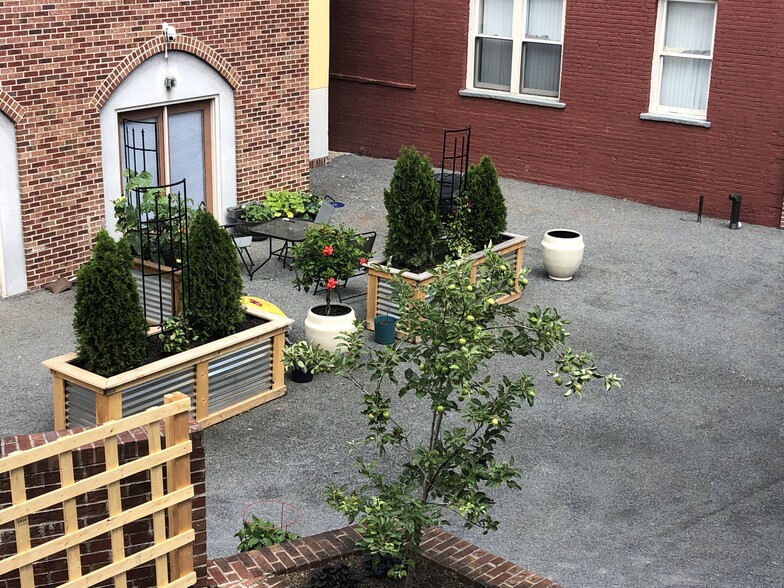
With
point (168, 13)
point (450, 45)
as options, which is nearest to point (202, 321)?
point (168, 13)

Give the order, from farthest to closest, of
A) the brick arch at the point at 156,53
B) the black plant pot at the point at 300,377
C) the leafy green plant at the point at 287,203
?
the leafy green plant at the point at 287,203, the brick arch at the point at 156,53, the black plant pot at the point at 300,377

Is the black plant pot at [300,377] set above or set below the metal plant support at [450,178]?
below

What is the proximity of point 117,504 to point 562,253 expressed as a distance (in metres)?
9.95

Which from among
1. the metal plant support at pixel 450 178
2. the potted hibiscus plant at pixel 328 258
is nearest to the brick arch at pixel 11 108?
the potted hibiscus plant at pixel 328 258

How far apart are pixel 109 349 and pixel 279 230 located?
5788mm

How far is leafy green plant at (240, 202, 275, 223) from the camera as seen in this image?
53.3 ft

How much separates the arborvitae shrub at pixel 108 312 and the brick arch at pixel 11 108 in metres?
4.33

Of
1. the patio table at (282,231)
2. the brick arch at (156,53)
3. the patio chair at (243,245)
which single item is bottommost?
the patio chair at (243,245)

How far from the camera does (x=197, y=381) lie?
10477 mm

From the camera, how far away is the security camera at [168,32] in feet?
49.4

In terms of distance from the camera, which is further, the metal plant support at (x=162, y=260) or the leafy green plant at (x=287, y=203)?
the leafy green plant at (x=287, y=203)

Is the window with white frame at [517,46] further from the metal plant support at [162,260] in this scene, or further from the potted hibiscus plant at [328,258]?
the metal plant support at [162,260]

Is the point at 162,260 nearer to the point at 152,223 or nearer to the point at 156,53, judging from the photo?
the point at 152,223

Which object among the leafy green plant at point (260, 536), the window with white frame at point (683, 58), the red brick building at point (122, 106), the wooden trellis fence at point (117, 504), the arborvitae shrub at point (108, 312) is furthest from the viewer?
the window with white frame at point (683, 58)
